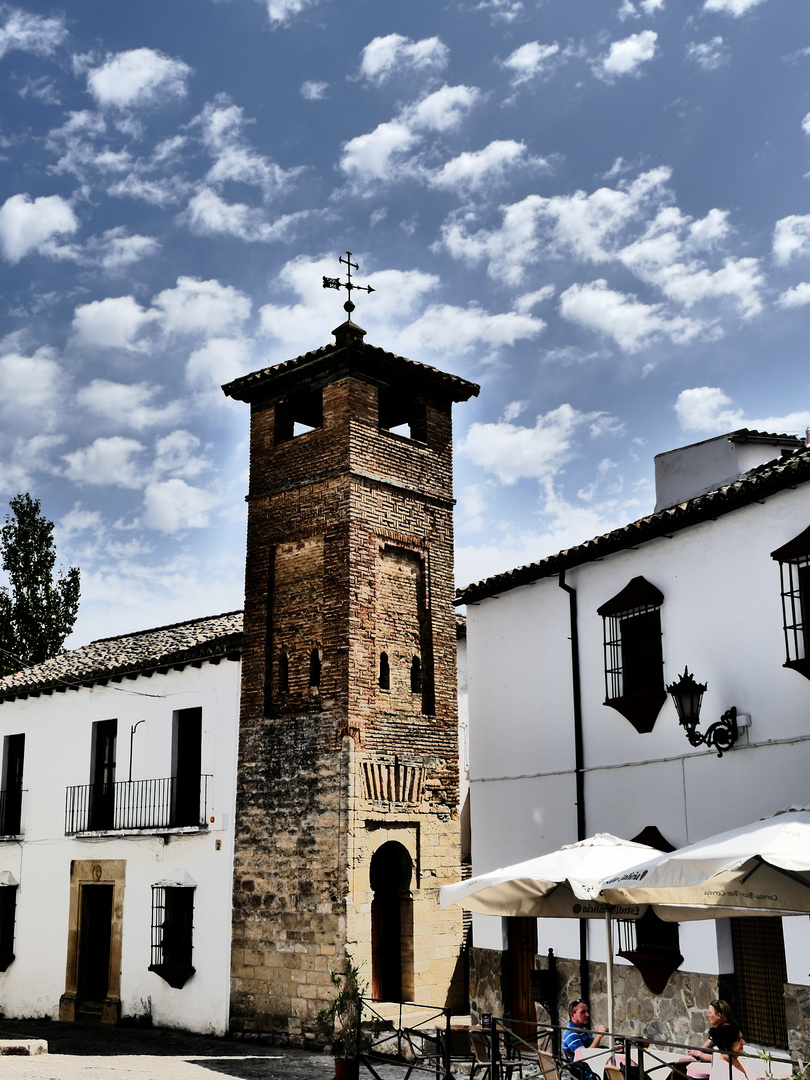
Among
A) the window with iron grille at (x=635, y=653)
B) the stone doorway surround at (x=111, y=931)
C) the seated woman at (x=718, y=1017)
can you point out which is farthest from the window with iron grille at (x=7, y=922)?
the seated woman at (x=718, y=1017)

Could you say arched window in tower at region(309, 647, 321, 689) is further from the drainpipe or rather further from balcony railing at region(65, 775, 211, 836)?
the drainpipe

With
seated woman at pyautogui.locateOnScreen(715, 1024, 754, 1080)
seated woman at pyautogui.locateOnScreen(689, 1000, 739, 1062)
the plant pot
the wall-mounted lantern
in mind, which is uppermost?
the wall-mounted lantern

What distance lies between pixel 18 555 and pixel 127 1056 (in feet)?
57.3

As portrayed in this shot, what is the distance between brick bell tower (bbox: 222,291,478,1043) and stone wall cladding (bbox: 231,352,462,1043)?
0.03m

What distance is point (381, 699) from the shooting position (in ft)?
49.8

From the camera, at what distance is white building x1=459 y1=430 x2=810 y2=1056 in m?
10.8

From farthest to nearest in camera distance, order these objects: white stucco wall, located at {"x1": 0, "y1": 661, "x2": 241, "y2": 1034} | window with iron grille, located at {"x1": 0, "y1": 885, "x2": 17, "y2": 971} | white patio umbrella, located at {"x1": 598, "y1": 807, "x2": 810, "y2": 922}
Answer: window with iron grille, located at {"x1": 0, "y1": 885, "x2": 17, "y2": 971}
white stucco wall, located at {"x1": 0, "y1": 661, "x2": 241, "y2": 1034}
white patio umbrella, located at {"x1": 598, "y1": 807, "x2": 810, "y2": 922}

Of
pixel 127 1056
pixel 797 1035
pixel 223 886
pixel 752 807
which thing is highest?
pixel 752 807

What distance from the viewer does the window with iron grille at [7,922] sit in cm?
1942

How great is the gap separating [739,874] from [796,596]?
441 centimetres

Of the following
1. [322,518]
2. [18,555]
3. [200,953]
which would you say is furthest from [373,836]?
[18,555]

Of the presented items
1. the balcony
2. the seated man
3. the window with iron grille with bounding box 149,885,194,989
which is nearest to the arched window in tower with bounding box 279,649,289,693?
the window with iron grille with bounding box 149,885,194,989

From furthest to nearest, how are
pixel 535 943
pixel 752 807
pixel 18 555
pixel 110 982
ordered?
pixel 18 555
pixel 110 982
pixel 535 943
pixel 752 807

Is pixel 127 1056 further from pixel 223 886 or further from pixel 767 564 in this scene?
pixel 767 564
